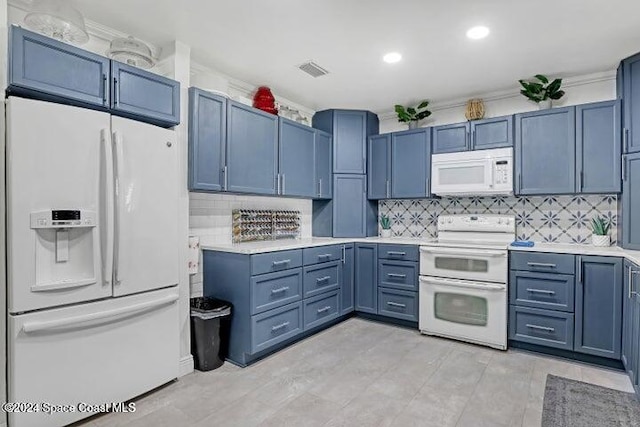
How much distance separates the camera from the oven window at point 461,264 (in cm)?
313

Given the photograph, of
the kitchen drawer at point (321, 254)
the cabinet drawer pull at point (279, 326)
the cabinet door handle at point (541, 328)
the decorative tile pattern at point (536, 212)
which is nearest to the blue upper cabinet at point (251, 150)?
the kitchen drawer at point (321, 254)

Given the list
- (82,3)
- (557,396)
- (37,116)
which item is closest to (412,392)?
(557,396)

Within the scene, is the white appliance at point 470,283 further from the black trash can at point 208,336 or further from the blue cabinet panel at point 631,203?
the black trash can at point 208,336

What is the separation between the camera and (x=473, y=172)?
11.5ft

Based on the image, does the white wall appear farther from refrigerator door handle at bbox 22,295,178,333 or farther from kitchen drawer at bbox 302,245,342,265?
refrigerator door handle at bbox 22,295,178,333

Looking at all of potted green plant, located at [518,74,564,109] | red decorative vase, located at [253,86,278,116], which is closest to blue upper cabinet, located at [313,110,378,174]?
red decorative vase, located at [253,86,278,116]

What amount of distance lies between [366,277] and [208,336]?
1.84 m

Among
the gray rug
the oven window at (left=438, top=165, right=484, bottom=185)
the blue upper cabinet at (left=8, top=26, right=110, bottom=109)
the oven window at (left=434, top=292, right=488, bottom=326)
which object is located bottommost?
the gray rug

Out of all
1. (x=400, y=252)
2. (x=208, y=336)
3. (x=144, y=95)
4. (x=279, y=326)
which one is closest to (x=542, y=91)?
(x=400, y=252)

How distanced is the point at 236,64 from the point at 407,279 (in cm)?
262

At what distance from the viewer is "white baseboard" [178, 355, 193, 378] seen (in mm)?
2516

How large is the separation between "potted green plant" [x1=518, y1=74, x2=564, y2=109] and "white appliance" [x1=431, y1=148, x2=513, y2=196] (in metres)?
0.50

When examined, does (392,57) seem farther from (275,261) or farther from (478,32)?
(275,261)

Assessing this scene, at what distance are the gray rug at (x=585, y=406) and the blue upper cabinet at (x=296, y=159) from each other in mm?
2635
